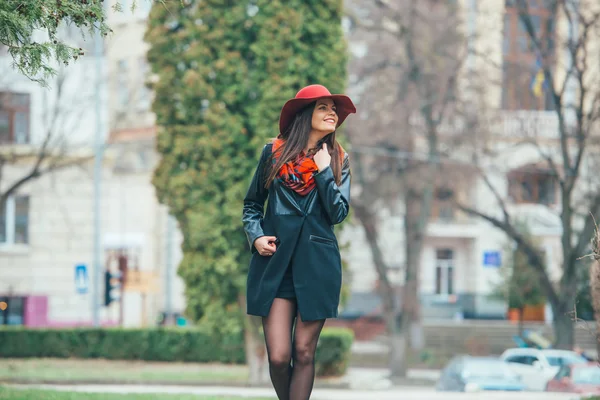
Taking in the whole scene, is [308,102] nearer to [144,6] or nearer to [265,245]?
[265,245]

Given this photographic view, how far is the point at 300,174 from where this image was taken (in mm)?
5293

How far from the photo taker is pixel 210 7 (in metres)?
18.1

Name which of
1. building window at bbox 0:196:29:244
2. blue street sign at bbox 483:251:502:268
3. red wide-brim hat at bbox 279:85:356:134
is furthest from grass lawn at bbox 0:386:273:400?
blue street sign at bbox 483:251:502:268

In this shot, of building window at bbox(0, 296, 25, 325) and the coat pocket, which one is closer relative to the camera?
the coat pocket

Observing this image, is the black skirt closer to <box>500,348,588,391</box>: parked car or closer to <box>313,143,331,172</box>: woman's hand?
<box>313,143,331,172</box>: woman's hand

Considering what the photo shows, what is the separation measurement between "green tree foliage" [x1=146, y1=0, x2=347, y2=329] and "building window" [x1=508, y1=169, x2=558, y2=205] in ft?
57.3

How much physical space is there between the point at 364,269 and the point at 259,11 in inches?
1200

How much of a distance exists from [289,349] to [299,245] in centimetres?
54

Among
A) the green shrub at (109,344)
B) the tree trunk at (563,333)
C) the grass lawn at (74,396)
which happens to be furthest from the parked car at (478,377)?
the grass lawn at (74,396)

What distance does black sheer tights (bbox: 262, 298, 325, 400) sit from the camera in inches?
202

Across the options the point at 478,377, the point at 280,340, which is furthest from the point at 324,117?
the point at 478,377

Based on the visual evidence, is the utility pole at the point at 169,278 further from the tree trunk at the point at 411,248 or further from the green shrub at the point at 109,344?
the green shrub at the point at 109,344

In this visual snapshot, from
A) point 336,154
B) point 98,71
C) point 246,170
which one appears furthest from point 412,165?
point 336,154

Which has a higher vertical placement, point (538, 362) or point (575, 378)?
point (575, 378)
